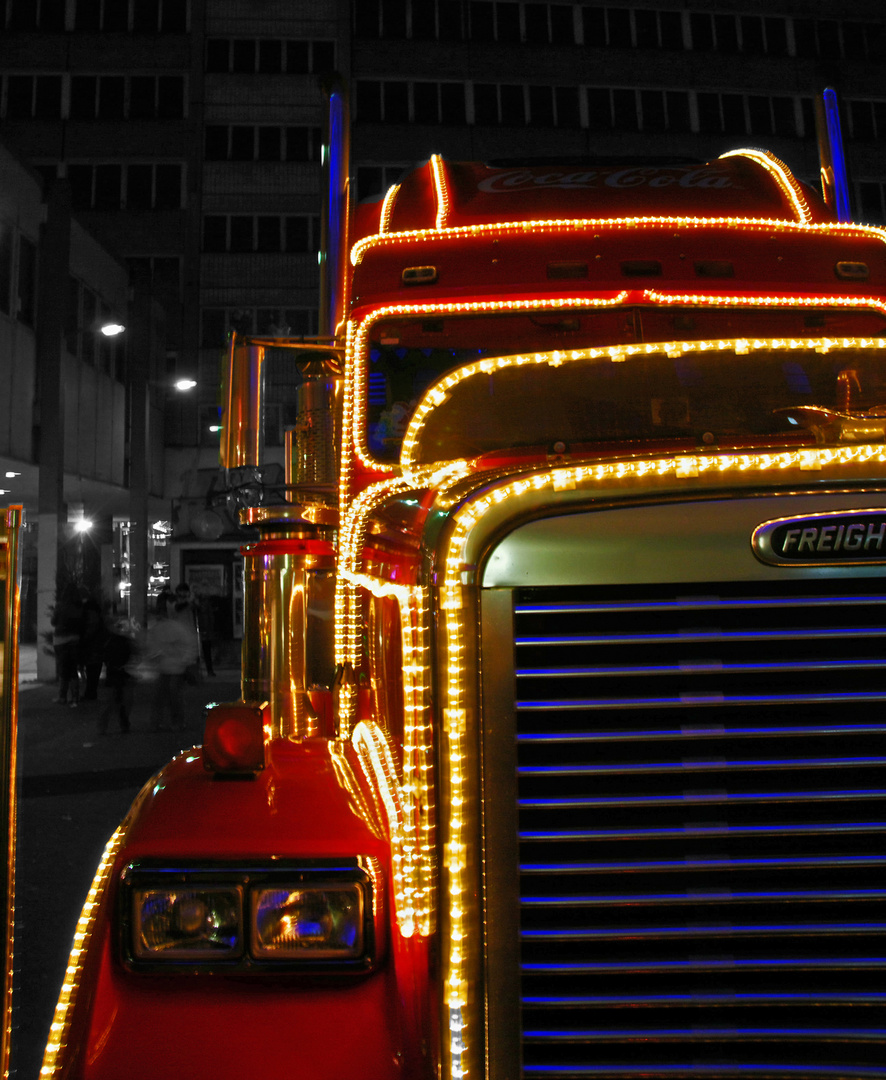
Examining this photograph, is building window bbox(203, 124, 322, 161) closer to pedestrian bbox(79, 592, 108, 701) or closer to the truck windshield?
pedestrian bbox(79, 592, 108, 701)

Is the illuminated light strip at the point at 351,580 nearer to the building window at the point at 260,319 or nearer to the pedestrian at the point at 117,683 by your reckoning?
the pedestrian at the point at 117,683

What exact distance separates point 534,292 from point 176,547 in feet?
71.0

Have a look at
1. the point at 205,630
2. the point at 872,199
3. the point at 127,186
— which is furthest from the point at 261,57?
the point at 872,199

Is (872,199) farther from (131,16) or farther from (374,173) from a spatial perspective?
(131,16)

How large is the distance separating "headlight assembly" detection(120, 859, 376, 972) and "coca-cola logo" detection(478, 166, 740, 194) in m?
3.56

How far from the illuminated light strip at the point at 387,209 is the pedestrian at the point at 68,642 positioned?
34.7 feet

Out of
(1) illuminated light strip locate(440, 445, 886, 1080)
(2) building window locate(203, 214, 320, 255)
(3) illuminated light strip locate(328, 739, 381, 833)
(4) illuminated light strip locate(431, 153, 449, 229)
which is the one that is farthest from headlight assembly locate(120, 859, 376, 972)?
(2) building window locate(203, 214, 320, 255)

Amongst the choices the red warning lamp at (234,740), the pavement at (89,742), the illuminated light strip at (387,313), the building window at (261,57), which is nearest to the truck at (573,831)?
the red warning lamp at (234,740)

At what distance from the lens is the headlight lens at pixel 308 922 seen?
2.08 m

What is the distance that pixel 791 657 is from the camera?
176cm

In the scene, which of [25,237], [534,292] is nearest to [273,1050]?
[534,292]

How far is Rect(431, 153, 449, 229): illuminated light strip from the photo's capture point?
14.3 feet

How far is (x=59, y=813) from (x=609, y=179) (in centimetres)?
648

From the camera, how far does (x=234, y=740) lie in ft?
8.73
